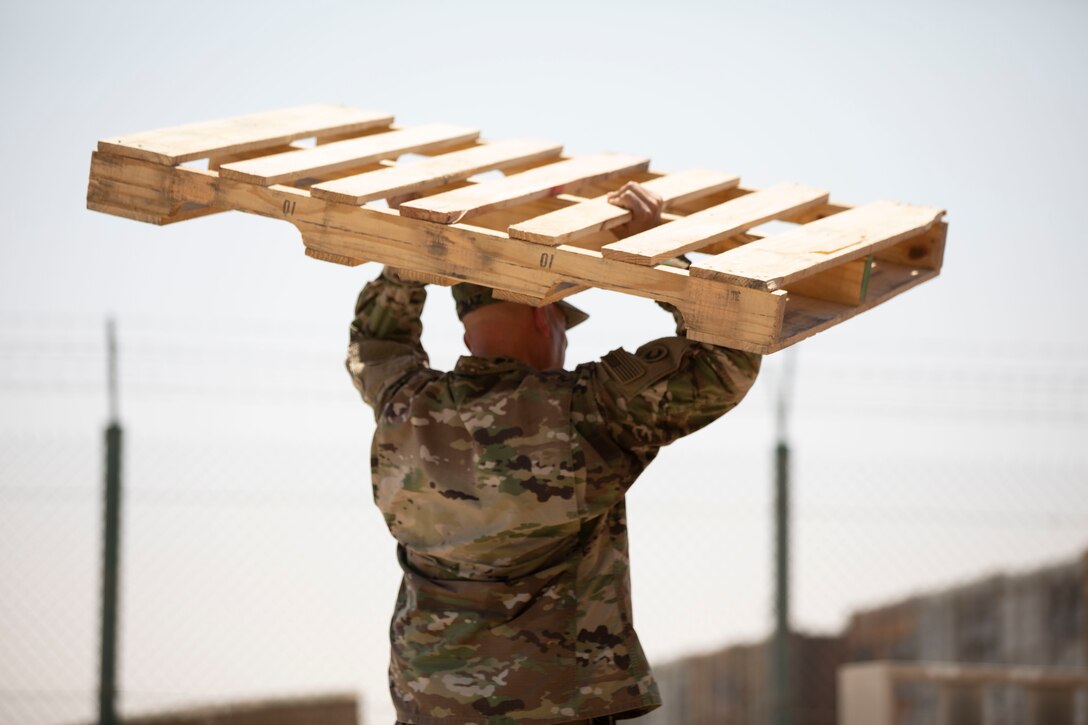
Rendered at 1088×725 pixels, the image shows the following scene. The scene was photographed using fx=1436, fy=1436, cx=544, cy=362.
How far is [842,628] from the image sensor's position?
827 cm

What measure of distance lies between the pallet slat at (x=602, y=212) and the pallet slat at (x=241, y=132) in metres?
0.94

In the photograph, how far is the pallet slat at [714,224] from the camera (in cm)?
312

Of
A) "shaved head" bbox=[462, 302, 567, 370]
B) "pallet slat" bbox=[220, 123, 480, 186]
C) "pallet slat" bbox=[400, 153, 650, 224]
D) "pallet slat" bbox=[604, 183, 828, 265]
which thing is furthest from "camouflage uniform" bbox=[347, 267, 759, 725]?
"pallet slat" bbox=[220, 123, 480, 186]

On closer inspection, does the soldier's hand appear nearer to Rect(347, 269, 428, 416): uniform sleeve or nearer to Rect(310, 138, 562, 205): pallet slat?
Rect(310, 138, 562, 205): pallet slat

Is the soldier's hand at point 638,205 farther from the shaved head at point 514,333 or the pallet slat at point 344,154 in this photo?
the pallet slat at point 344,154

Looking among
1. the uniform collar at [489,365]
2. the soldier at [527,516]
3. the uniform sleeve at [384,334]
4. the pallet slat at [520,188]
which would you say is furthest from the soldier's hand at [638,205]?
the uniform sleeve at [384,334]

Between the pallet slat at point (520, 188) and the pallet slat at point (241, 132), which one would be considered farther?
the pallet slat at point (241, 132)

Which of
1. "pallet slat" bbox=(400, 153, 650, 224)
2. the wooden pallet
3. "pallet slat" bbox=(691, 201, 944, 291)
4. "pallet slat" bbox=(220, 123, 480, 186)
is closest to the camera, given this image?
"pallet slat" bbox=(691, 201, 944, 291)

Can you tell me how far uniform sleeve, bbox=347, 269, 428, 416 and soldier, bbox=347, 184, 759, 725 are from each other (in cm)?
15

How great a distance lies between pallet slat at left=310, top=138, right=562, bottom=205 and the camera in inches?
137

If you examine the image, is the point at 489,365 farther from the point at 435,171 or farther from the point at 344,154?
the point at 344,154

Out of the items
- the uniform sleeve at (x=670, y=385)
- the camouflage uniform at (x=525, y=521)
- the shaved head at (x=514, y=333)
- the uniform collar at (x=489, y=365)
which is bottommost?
the camouflage uniform at (x=525, y=521)

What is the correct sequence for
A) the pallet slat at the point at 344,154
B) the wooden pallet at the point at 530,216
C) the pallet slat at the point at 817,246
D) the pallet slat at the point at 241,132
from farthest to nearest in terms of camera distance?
the pallet slat at the point at 241,132 < the pallet slat at the point at 344,154 < the wooden pallet at the point at 530,216 < the pallet slat at the point at 817,246

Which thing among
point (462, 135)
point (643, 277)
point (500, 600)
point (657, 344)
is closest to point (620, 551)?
point (500, 600)
